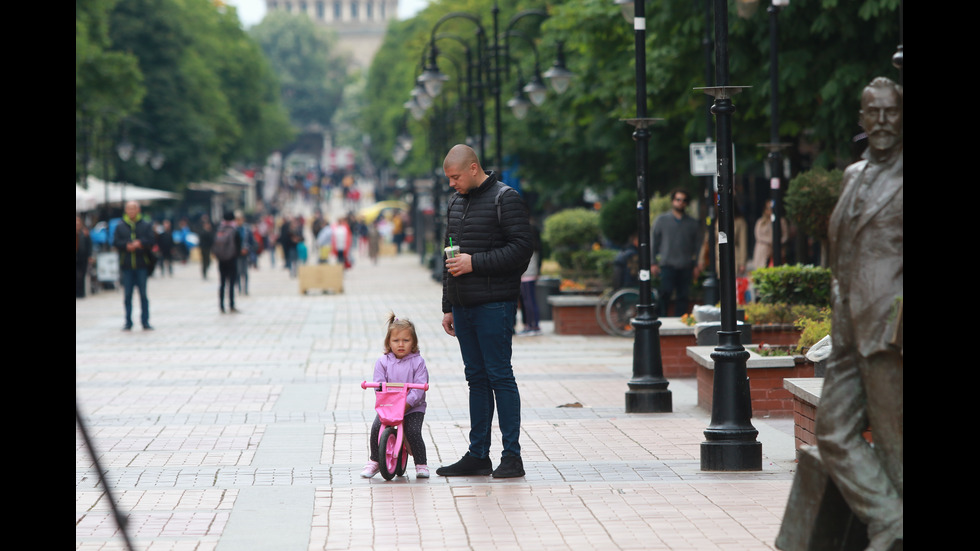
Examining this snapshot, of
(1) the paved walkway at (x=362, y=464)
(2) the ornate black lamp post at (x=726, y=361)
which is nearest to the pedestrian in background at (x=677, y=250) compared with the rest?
(1) the paved walkway at (x=362, y=464)

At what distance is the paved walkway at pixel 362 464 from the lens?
6371mm

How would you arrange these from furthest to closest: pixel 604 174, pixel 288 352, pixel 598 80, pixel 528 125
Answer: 1. pixel 528 125
2. pixel 604 174
3. pixel 598 80
4. pixel 288 352

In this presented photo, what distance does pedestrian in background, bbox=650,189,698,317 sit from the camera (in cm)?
1584

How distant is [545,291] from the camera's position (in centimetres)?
2038

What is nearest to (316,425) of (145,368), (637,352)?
(637,352)

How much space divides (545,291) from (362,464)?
1212 cm

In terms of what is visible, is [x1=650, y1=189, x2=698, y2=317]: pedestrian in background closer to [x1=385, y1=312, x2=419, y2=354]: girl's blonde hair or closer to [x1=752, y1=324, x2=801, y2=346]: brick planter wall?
[x1=752, y1=324, x2=801, y2=346]: brick planter wall

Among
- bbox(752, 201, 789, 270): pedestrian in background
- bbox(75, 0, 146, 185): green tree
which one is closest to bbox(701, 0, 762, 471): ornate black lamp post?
bbox(752, 201, 789, 270): pedestrian in background

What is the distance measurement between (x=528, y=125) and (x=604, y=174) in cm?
558

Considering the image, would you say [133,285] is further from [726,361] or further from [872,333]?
[872,333]
